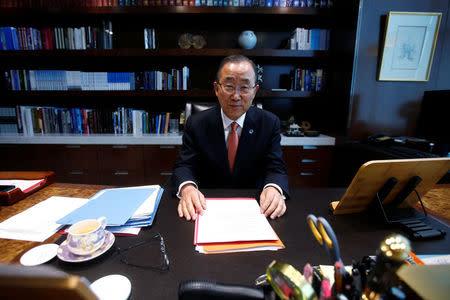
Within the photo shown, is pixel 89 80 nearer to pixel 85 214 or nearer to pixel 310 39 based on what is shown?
pixel 85 214

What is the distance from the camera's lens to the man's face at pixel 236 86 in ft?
4.12

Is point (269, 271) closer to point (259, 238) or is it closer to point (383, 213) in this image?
point (259, 238)

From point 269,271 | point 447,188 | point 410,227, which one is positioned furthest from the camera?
point 447,188

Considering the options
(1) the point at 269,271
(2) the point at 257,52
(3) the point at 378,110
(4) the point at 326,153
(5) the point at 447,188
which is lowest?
(4) the point at 326,153

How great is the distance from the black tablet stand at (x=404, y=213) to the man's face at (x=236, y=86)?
2.70ft

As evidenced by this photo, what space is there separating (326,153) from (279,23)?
169cm

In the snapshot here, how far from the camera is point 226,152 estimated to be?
1384 millimetres

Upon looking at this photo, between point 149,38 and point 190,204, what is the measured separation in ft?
7.91

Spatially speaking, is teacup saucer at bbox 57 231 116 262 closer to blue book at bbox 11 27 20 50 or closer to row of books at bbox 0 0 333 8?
row of books at bbox 0 0 333 8

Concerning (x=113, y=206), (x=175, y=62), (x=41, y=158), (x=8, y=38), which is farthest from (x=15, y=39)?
(x=113, y=206)

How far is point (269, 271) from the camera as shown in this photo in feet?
1.29

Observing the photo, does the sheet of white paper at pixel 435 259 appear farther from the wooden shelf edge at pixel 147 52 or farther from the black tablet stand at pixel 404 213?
the wooden shelf edge at pixel 147 52

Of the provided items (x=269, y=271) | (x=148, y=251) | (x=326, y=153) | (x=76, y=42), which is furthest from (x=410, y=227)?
(x=76, y=42)

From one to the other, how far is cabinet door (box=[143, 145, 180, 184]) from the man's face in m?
1.35
